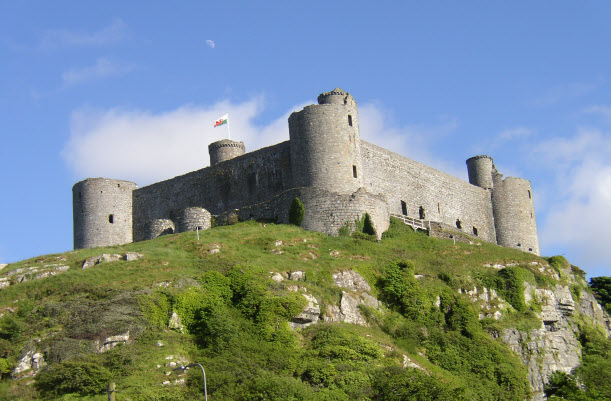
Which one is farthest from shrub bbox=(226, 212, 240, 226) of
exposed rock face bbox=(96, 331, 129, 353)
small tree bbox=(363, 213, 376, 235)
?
exposed rock face bbox=(96, 331, 129, 353)

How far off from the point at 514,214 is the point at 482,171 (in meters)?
4.58

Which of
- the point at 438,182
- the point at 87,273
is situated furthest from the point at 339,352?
the point at 438,182

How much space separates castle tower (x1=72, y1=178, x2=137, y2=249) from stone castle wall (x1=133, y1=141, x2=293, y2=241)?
122 cm

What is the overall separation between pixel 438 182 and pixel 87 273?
32454 mm

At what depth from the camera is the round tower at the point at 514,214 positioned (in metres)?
75.4

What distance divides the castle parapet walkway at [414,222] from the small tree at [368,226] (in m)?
4.80

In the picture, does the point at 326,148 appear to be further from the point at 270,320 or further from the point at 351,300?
the point at 270,320

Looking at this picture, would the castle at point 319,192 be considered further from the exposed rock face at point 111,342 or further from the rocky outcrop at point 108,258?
the exposed rock face at point 111,342

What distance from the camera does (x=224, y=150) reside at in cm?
6956

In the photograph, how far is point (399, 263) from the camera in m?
51.7

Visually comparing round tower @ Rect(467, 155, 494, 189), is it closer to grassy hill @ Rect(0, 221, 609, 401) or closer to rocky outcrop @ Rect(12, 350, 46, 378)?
grassy hill @ Rect(0, 221, 609, 401)

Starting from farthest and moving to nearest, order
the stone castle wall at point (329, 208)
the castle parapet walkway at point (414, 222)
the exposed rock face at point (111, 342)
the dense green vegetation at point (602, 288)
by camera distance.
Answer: the dense green vegetation at point (602, 288) < the castle parapet walkway at point (414, 222) < the stone castle wall at point (329, 208) < the exposed rock face at point (111, 342)

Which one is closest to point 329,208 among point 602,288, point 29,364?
point 602,288

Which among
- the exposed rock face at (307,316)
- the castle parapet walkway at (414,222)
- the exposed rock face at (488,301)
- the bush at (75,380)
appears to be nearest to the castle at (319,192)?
the castle parapet walkway at (414,222)
